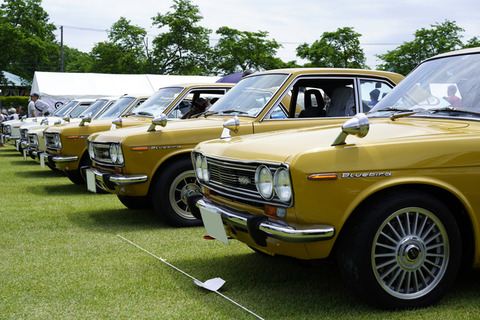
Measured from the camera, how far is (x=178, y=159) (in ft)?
21.2

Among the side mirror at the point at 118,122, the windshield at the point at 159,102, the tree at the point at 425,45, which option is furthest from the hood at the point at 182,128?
the tree at the point at 425,45

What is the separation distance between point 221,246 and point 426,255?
2313 millimetres

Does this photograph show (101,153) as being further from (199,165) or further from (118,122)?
(199,165)

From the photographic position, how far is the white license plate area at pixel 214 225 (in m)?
3.88

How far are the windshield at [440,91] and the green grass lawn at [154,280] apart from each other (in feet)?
4.26

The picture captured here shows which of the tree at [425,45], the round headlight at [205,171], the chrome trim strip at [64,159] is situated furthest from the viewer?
the tree at [425,45]

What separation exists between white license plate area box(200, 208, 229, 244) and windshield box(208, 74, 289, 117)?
2250 mm

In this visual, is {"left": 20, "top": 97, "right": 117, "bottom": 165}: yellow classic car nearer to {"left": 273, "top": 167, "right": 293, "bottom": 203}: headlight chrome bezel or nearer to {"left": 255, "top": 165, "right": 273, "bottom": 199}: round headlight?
{"left": 255, "top": 165, "right": 273, "bottom": 199}: round headlight

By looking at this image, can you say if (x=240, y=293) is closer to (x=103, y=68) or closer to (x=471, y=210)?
(x=471, y=210)

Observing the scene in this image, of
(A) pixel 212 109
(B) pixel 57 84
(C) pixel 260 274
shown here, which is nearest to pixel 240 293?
(C) pixel 260 274

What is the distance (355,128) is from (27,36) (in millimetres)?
61212

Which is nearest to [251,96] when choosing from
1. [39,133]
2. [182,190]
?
[182,190]

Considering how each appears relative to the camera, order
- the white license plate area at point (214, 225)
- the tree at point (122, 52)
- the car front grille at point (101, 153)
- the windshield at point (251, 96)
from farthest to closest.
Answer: the tree at point (122, 52)
the car front grille at point (101, 153)
the windshield at point (251, 96)
the white license plate area at point (214, 225)

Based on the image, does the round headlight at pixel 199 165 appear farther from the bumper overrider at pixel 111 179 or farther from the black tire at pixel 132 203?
the black tire at pixel 132 203
